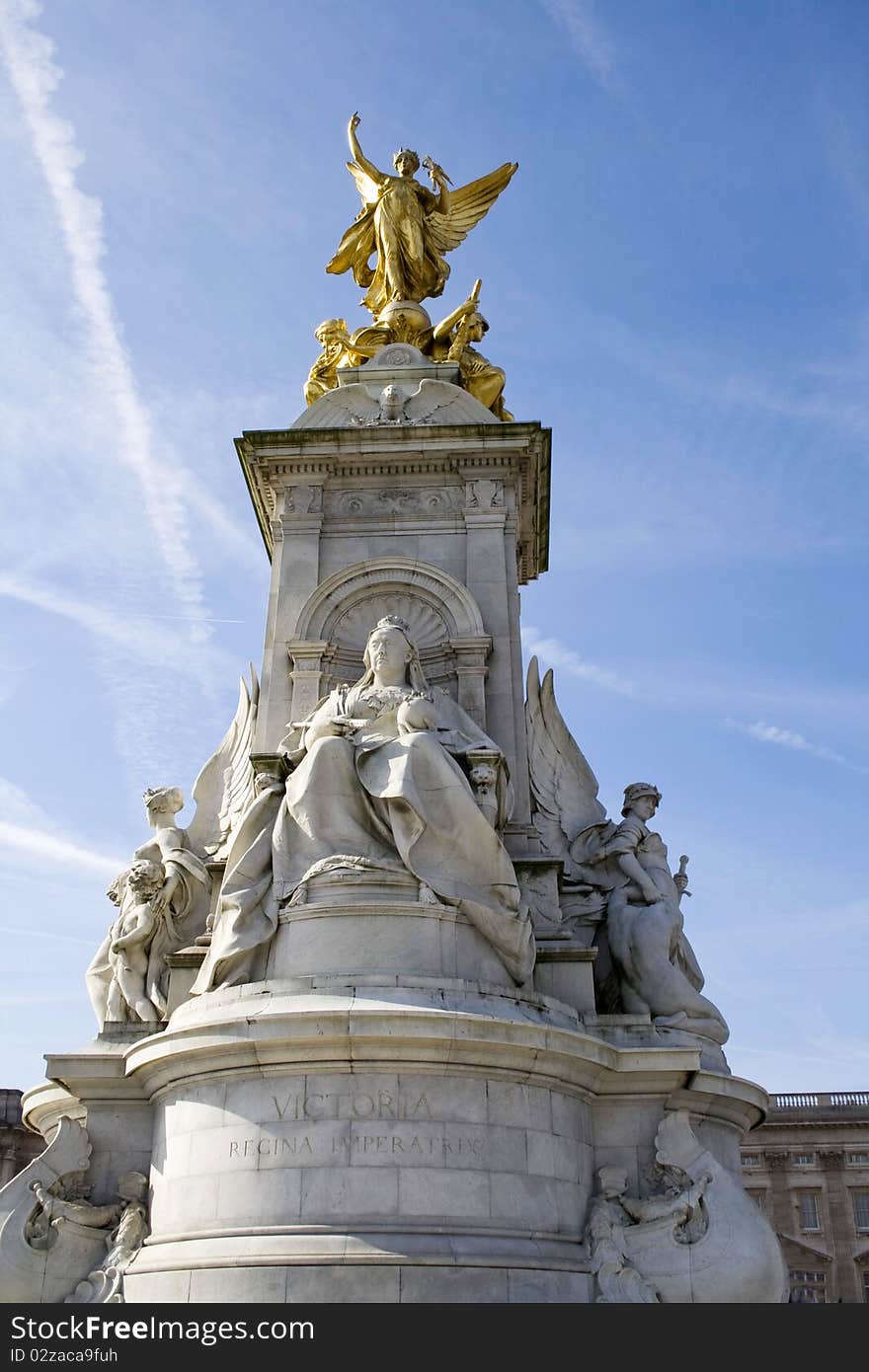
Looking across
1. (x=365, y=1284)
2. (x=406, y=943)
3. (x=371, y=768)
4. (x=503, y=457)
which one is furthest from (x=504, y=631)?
(x=365, y=1284)

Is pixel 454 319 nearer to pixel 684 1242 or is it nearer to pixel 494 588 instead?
pixel 494 588

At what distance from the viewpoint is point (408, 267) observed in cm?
2120

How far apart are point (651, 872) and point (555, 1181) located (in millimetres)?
4607

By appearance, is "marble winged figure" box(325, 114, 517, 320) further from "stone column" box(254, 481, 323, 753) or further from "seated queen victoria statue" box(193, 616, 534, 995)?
"seated queen victoria statue" box(193, 616, 534, 995)

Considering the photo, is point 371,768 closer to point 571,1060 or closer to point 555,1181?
point 571,1060

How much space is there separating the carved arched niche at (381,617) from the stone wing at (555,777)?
1.16 metres

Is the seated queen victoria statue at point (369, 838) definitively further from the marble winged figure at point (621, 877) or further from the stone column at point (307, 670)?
the stone column at point (307, 670)

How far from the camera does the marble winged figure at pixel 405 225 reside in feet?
69.2

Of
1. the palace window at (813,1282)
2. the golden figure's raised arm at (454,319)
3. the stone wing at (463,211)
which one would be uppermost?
the stone wing at (463,211)

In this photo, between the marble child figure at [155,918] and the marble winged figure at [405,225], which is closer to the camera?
the marble child figure at [155,918]

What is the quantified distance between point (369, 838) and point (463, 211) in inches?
506

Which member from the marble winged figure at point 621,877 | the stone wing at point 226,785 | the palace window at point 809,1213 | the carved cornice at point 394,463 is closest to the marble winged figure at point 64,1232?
the stone wing at point 226,785

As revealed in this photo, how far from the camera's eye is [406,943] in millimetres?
12508

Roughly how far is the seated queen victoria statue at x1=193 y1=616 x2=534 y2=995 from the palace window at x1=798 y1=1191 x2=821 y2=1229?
40156 mm
